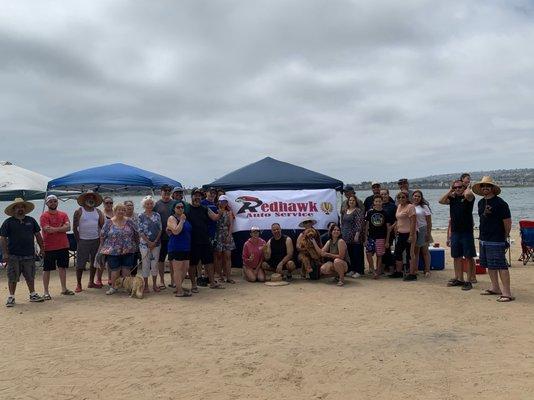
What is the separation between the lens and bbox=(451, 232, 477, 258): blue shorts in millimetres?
6965

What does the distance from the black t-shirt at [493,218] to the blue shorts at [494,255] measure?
66mm

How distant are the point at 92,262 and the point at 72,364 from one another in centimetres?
363

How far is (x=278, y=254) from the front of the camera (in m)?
8.10

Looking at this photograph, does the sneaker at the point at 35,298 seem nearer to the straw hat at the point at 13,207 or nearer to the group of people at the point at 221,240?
the group of people at the point at 221,240

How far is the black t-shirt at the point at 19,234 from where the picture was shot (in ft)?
21.0

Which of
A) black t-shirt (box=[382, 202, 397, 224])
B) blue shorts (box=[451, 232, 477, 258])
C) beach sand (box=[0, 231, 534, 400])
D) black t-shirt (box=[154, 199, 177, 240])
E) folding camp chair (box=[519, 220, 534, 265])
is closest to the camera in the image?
beach sand (box=[0, 231, 534, 400])

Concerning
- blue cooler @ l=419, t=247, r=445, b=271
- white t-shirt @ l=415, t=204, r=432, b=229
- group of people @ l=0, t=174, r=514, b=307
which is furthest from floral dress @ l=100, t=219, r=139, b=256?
blue cooler @ l=419, t=247, r=445, b=271

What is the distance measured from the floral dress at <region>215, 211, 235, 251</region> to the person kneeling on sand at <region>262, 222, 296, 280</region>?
659 mm

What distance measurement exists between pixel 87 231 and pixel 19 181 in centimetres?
421

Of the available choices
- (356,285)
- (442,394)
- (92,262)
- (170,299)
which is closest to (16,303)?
(92,262)

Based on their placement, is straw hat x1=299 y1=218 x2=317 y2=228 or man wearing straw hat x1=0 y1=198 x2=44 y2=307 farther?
straw hat x1=299 y1=218 x2=317 y2=228

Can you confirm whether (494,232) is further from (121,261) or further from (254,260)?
(121,261)

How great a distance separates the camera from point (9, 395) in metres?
3.52

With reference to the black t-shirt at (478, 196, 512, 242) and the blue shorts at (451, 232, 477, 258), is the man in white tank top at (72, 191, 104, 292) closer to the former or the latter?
the blue shorts at (451, 232, 477, 258)
